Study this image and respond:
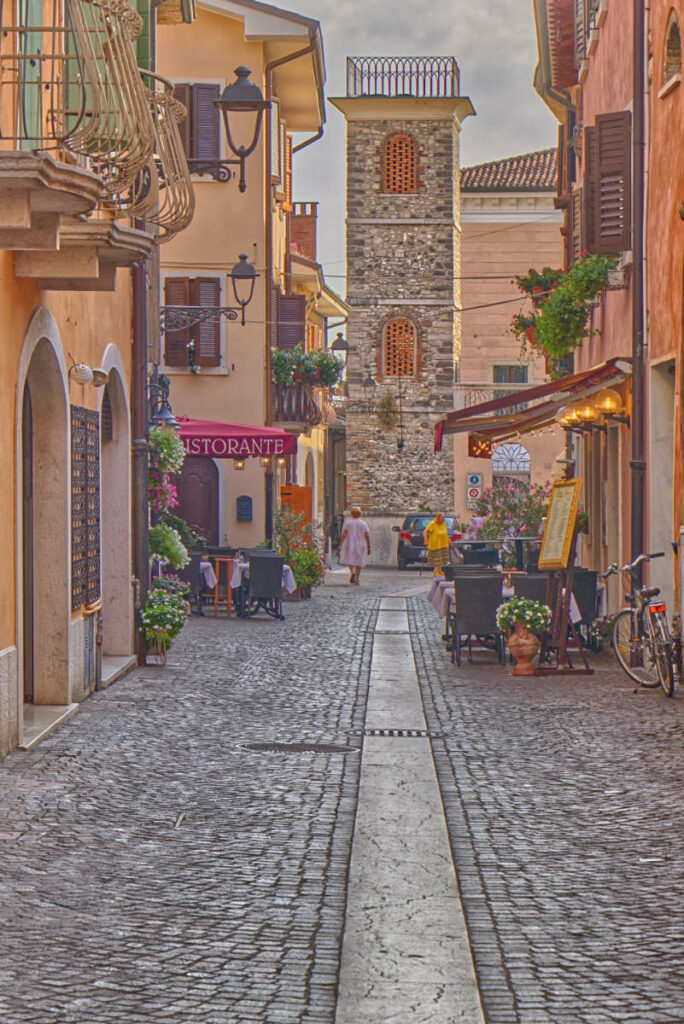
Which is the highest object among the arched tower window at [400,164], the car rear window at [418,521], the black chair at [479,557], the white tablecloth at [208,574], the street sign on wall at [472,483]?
the arched tower window at [400,164]

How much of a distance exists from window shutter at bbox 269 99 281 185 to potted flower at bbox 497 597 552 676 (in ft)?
54.8

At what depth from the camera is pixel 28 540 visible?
37.4ft

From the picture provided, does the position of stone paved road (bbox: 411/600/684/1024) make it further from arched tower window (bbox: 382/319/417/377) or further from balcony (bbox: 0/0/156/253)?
arched tower window (bbox: 382/319/417/377)

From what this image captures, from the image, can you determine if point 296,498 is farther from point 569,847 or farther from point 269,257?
point 569,847

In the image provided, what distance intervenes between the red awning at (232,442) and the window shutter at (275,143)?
29.0 ft

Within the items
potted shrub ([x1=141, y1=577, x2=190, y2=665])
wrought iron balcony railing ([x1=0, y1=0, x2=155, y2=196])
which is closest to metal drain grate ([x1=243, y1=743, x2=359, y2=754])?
wrought iron balcony railing ([x1=0, y1=0, x2=155, y2=196])

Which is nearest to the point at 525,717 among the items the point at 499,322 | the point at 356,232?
the point at 356,232

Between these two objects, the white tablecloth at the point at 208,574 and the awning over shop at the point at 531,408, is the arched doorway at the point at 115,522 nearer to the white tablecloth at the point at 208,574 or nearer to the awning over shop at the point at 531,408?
the awning over shop at the point at 531,408

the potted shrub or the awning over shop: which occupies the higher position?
the awning over shop

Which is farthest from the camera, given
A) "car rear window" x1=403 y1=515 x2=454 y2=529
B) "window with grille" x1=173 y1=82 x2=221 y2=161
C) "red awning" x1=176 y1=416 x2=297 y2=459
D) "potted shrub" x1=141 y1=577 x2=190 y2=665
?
"car rear window" x1=403 y1=515 x2=454 y2=529

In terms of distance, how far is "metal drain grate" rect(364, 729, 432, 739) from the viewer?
414 inches

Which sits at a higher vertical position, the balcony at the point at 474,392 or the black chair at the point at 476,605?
the balcony at the point at 474,392

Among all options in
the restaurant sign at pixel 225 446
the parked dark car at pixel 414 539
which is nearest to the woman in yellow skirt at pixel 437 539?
the parked dark car at pixel 414 539

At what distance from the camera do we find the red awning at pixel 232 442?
21.7 metres
